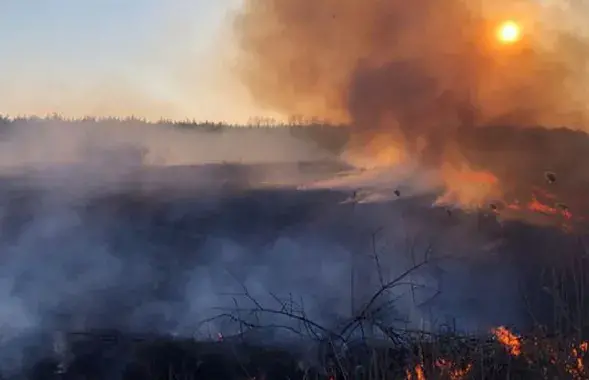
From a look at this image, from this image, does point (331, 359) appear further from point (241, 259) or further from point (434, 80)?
point (434, 80)

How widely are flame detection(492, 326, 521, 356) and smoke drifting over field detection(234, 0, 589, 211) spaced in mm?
1088

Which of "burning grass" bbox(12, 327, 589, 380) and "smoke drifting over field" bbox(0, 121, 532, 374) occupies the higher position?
"smoke drifting over field" bbox(0, 121, 532, 374)

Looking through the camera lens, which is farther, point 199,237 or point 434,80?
point 434,80

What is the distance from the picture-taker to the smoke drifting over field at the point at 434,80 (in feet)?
19.4

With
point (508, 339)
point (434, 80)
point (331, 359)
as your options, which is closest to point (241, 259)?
point (331, 359)

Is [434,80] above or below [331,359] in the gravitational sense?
above

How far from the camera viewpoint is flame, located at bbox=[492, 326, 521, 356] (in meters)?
4.97

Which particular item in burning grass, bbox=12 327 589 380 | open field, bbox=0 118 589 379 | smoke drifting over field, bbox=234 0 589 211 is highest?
smoke drifting over field, bbox=234 0 589 211

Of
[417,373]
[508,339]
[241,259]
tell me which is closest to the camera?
[417,373]

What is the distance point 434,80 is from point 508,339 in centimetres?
217

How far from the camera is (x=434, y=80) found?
6051 millimetres

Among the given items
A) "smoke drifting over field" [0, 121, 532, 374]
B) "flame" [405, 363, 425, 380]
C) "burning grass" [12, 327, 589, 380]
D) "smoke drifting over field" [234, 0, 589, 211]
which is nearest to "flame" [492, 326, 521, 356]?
"burning grass" [12, 327, 589, 380]

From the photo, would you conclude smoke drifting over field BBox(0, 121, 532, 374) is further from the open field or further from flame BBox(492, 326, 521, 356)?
flame BBox(492, 326, 521, 356)

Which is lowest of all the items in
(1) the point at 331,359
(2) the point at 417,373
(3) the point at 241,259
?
(2) the point at 417,373
